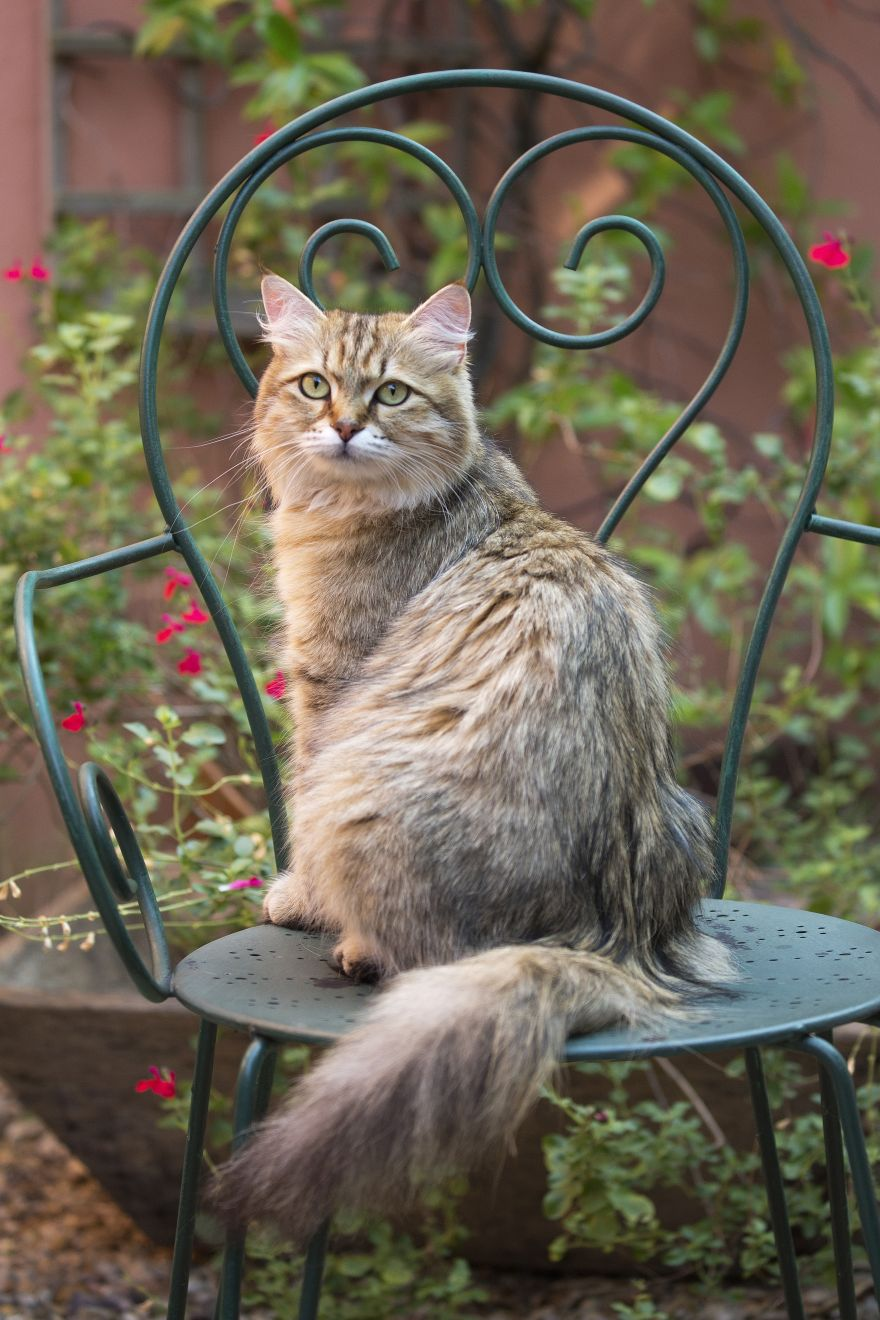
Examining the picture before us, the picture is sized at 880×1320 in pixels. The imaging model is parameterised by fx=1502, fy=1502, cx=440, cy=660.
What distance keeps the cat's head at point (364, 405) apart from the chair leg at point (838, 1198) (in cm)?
88

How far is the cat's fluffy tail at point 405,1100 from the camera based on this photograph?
4.24ft

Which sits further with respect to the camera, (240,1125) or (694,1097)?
(694,1097)

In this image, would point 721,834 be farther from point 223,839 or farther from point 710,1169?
point 223,839

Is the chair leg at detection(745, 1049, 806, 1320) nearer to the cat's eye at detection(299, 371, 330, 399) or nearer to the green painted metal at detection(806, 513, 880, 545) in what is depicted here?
the green painted metal at detection(806, 513, 880, 545)

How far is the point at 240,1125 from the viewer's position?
4.81 ft

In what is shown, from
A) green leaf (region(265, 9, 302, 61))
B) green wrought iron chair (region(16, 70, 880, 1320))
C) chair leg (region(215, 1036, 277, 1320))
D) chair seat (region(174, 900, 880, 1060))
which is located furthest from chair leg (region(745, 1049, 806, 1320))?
green leaf (region(265, 9, 302, 61))

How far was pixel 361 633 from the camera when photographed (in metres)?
1.79

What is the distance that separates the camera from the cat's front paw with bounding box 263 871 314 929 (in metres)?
1.80

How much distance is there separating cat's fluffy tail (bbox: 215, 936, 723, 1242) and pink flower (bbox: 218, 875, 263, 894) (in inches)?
25.9

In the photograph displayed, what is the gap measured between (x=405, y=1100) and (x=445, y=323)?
3.40ft

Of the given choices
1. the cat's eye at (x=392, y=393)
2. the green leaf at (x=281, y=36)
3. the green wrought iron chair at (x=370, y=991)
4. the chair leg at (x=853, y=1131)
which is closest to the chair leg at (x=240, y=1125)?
the green wrought iron chair at (x=370, y=991)

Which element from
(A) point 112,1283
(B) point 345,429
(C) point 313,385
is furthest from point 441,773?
(A) point 112,1283

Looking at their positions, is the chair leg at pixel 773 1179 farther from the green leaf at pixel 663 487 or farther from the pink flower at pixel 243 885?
the green leaf at pixel 663 487

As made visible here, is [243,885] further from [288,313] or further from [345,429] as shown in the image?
[288,313]
